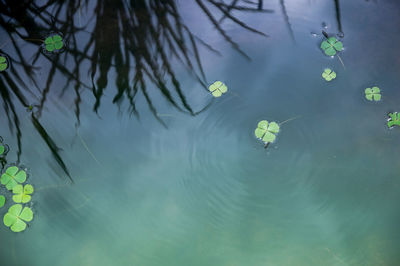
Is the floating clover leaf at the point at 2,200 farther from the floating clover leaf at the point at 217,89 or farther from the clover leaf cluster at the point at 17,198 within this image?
the floating clover leaf at the point at 217,89

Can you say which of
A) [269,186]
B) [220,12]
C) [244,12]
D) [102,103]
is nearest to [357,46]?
[244,12]

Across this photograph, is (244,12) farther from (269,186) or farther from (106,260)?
(106,260)

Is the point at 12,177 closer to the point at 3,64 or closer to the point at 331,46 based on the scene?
the point at 3,64

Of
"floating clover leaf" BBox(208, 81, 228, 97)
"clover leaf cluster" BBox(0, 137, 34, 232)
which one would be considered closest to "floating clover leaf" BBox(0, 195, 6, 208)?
"clover leaf cluster" BBox(0, 137, 34, 232)

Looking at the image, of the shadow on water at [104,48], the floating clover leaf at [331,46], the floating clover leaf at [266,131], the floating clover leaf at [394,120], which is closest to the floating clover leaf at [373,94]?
the floating clover leaf at [394,120]

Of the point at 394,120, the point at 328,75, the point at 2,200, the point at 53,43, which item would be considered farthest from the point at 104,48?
the point at 394,120
